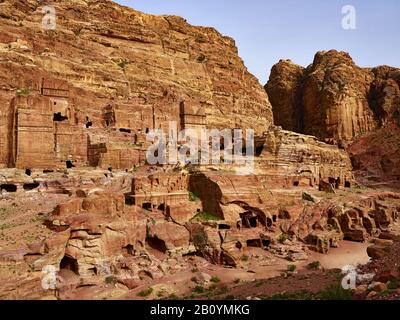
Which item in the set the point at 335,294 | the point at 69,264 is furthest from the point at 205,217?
the point at 335,294

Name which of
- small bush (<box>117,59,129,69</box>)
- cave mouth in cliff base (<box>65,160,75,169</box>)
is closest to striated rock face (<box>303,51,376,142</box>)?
small bush (<box>117,59,129,69</box>)

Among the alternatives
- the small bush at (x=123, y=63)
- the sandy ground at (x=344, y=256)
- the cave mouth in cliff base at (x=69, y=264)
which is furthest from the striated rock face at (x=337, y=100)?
the cave mouth in cliff base at (x=69, y=264)

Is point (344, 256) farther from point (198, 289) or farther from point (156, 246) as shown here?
point (156, 246)

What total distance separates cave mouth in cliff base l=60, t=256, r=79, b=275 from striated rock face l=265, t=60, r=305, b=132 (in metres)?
55.4

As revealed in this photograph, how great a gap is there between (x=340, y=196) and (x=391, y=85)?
132ft

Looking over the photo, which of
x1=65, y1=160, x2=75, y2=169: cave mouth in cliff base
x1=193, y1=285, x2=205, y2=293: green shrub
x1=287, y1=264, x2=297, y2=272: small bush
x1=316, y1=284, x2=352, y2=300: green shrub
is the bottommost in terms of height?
x1=193, y1=285, x2=205, y2=293: green shrub

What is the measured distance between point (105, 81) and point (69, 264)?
27179mm

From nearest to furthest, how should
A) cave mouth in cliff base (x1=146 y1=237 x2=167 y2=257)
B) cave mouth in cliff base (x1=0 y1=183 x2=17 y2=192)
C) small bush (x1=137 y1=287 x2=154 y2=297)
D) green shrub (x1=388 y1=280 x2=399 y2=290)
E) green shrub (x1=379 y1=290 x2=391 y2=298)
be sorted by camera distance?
green shrub (x1=379 y1=290 x2=391 y2=298)
green shrub (x1=388 y1=280 x2=399 y2=290)
small bush (x1=137 y1=287 x2=154 y2=297)
cave mouth in cliff base (x1=146 y1=237 x2=167 y2=257)
cave mouth in cliff base (x1=0 y1=183 x2=17 y2=192)

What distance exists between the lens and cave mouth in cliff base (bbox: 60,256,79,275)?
17.4 m

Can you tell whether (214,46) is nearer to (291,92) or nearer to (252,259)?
(291,92)

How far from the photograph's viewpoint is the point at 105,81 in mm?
41188

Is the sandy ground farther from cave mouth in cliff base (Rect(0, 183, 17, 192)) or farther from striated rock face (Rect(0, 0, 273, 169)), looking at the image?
cave mouth in cliff base (Rect(0, 183, 17, 192))

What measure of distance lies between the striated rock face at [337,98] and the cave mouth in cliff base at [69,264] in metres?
47.0

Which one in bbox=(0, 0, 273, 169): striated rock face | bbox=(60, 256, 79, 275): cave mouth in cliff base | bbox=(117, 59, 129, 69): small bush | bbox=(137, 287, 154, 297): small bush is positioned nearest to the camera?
bbox=(137, 287, 154, 297): small bush
